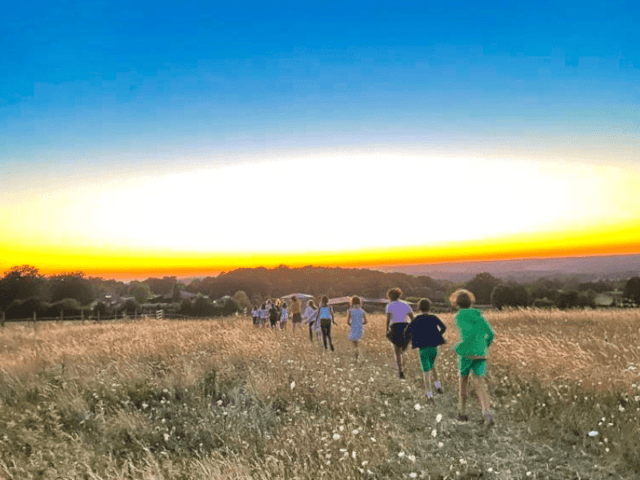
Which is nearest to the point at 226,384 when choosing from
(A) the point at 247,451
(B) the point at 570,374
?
(A) the point at 247,451

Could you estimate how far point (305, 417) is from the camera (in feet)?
24.9

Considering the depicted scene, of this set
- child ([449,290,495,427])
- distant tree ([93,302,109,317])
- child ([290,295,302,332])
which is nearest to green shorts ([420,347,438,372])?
child ([449,290,495,427])

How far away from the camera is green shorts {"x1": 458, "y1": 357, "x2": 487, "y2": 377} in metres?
7.32

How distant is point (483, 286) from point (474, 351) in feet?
322

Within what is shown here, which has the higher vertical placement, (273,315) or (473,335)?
(473,335)

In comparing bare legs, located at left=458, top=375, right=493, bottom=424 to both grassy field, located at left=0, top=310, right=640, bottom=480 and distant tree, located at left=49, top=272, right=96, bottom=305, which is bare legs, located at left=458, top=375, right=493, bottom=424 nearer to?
grassy field, located at left=0, top=310, right=640, bottom=480

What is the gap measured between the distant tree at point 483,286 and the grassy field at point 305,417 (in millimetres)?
91105

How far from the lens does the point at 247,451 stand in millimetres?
6609

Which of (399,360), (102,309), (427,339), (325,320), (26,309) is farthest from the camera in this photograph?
(26,309)

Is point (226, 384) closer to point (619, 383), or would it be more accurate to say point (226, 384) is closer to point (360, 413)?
point (360, 413)

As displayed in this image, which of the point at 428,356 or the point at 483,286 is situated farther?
the point at 483,286

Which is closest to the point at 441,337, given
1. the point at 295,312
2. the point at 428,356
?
the point at 428,356

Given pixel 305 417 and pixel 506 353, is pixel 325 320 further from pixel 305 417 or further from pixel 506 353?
pixel 305 417

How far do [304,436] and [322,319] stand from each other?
8018 millimetres
